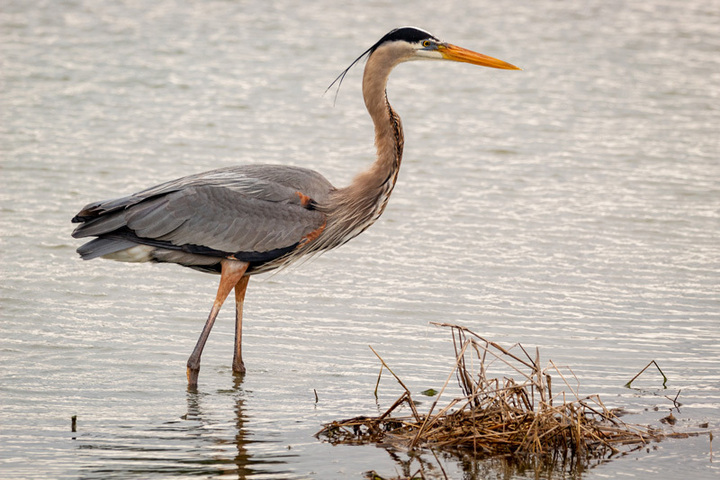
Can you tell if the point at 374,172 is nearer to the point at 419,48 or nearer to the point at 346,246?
the point at 419,48

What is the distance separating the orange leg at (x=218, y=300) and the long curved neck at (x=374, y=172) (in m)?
0.73

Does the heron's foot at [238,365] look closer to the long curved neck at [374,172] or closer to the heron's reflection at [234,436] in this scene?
the heron's reflection at [234,436]

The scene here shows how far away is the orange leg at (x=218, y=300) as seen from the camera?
721cm

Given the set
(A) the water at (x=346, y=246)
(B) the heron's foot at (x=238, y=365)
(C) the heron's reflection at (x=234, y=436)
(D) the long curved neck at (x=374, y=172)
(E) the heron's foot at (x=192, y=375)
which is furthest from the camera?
(D) the long curved neck at (x=374, y=172)

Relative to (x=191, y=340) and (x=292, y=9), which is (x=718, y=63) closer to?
(x=292, y=9)

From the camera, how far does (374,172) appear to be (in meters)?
7.86

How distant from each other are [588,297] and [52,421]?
4.74m

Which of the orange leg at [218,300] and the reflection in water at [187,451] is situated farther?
the orange leg at [218,300]

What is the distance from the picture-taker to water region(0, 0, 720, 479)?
21.5ft

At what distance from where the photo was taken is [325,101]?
17312 mm

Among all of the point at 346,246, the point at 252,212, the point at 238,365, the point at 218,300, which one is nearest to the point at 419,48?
the point at 252,212

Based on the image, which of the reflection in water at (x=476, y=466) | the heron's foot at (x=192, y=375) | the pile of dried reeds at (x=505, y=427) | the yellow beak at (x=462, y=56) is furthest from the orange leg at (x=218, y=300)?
the yellow beak at (x=462, y=56)

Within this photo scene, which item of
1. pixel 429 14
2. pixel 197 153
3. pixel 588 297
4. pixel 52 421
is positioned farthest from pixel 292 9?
pixel 52 421

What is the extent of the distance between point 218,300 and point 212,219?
0.59 m
